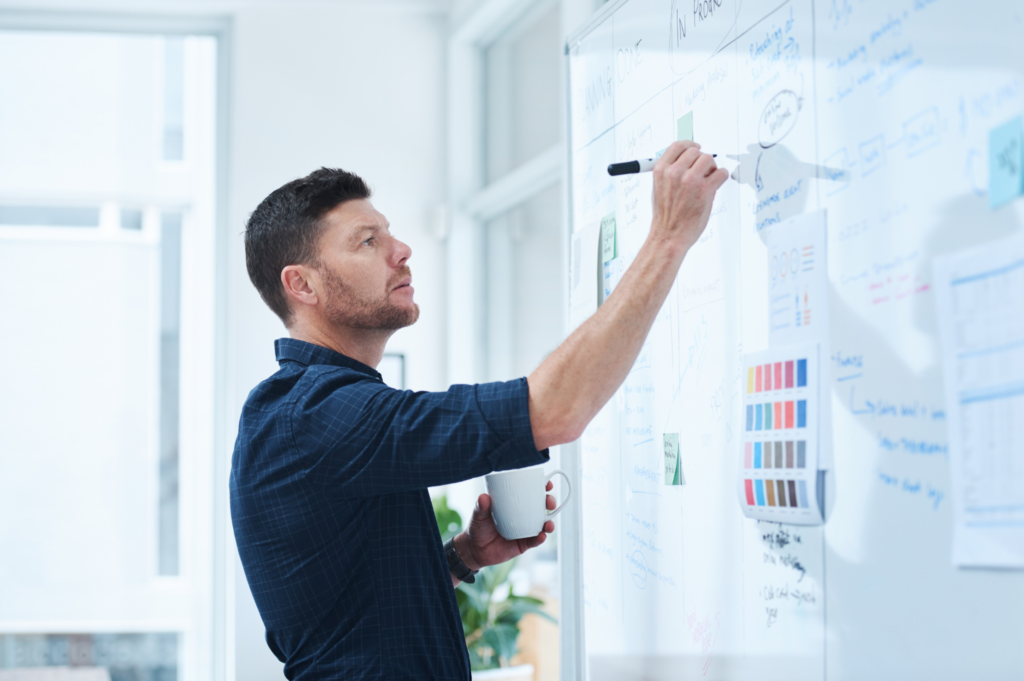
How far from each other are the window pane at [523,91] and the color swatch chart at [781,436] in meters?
1.84

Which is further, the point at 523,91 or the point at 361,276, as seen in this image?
the point at 523,91

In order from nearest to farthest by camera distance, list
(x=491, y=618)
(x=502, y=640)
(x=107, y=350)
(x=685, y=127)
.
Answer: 1. (x=685, y=127)
2. (x=502, y=640)
3. (x=491, y=618)
4. (x=107, y=350)

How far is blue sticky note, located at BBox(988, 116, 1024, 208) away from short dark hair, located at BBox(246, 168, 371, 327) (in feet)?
2.99

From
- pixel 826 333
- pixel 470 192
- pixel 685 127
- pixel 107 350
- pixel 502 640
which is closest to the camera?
pixel 826 333

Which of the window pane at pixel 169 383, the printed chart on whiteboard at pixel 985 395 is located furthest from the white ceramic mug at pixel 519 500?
the window pane at pixel 169 383

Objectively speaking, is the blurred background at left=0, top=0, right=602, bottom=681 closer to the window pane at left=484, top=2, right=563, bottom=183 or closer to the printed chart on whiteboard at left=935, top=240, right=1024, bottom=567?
the window pane at left=484, top=2, right=563, bottom=183

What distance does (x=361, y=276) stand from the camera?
1.31m

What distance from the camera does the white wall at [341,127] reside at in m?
2.96

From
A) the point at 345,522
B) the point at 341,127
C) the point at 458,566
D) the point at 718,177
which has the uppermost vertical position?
the point at 341,127

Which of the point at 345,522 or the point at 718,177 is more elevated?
the point at 718,177

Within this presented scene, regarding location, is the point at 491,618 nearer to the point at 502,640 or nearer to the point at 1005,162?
the point at 502,640

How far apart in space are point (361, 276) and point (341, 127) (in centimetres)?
196

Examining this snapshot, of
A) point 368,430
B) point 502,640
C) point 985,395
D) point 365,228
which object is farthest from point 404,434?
point 502,640

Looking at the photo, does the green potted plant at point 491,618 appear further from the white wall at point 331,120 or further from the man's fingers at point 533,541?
the man's fingers at point 533,541
